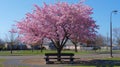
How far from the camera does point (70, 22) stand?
3262 centimetres

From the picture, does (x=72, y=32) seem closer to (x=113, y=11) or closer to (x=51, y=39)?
(x=51, y=39)

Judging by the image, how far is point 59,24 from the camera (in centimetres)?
3253

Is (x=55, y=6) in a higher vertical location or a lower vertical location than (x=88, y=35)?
higher

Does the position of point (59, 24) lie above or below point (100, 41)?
above

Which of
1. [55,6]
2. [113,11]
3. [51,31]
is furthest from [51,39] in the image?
[113,11]

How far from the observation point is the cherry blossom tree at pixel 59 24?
32631 millimetres

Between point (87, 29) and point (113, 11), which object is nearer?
point (87, 29)

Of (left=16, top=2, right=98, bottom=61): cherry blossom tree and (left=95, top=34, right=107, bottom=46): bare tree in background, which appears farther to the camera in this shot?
(left=95, top=34, right=107, bottom=46): bare tree in background

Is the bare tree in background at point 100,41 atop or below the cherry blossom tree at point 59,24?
below

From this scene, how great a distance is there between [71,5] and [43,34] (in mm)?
4564

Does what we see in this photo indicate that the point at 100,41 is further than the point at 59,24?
Yes

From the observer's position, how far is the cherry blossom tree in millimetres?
32631

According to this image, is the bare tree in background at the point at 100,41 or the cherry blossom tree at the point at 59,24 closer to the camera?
the cherry blossom tree at the point at 59,24

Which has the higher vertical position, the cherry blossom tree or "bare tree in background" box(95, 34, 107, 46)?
the cherry blossom tree
